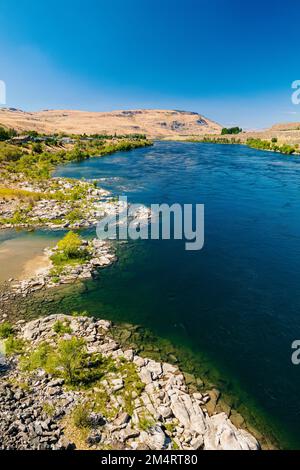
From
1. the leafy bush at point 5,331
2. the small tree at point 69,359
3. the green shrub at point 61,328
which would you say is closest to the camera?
the small tree at point 69,359

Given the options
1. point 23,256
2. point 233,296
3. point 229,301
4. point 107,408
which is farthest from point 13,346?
point 233,296

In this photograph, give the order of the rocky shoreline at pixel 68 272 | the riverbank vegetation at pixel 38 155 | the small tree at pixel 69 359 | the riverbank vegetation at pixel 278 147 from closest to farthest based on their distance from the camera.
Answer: the small tree at pixel 69 359, the rocky shoreline at pixel 68 272, the riverbank vegetation at pixel 38 155, the riverbank vegetation at pixel 278 147

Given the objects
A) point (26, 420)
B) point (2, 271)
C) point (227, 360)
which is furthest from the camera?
point (2, 271)

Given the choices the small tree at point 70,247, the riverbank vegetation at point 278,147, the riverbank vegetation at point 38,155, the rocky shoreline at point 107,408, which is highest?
the riverbank vegetation at point 278,147

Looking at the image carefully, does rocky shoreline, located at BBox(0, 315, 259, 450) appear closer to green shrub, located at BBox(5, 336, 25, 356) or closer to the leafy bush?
green shrub, located at BBox(5, 336, 25, 356)

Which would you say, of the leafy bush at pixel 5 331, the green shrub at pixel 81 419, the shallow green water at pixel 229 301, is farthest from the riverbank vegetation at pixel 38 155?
the green shrub at pixel 81 419

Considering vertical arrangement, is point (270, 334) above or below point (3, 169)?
below

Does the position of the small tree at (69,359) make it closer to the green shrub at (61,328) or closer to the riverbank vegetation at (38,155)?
the green shrub at (61,328)

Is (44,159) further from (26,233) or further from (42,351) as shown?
(42,351)

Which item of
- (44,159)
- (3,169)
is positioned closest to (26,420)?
(3,169)
